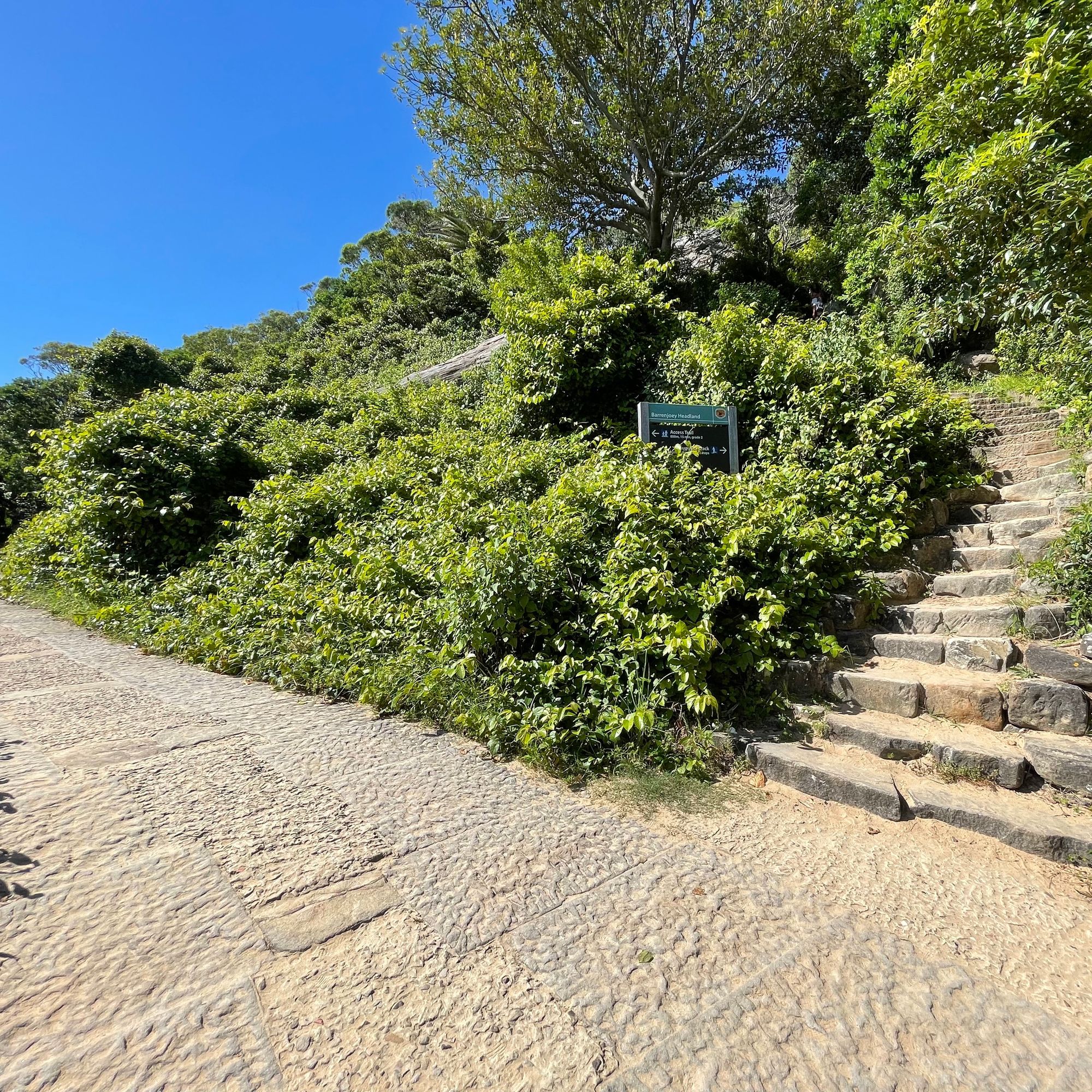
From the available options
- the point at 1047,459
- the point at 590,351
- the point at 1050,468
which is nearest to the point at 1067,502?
the point at 1050,468

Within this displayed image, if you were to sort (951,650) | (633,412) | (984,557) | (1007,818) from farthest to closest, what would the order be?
(633,412) < (984,557) < (951,650) < (1007,818)

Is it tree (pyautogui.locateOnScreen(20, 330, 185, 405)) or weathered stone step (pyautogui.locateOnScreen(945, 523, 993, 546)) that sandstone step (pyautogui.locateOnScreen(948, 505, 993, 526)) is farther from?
tree (pyautogui.locateOnScreen(20, 330, 185, 405))

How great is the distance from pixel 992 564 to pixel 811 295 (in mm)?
10353

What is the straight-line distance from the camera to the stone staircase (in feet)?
8.22

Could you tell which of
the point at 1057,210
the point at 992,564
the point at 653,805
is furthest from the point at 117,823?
the point at 992,564

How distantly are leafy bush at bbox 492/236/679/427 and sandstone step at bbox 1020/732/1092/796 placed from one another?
215 inches

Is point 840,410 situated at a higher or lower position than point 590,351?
lower

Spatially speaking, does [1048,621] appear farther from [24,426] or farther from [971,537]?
[24,426]

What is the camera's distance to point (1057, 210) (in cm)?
273

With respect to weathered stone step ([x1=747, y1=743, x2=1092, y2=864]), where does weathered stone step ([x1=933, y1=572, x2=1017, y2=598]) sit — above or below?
above

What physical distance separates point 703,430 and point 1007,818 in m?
3.36

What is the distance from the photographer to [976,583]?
3906 mm

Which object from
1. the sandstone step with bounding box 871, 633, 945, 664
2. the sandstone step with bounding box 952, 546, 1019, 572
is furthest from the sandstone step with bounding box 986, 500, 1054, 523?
the sandstone step with bounding box 871, 633, 945, 664

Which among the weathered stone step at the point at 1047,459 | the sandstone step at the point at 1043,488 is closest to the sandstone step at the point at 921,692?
the sandstone step at the point at 1043,488
